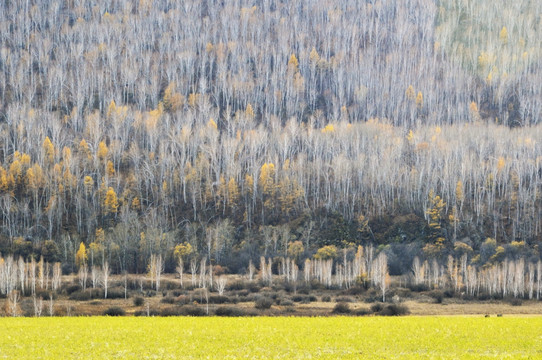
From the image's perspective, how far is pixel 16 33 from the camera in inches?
6570

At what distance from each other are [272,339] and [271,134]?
94908mm

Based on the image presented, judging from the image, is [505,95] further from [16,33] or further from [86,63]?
[16,33]

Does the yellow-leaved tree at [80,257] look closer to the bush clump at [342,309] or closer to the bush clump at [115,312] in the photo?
A: the bush clump at [115,312]

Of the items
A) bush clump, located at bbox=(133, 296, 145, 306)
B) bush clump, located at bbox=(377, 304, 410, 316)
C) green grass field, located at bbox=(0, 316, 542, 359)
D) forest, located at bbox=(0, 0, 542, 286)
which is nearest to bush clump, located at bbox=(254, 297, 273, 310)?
bush clump, located at bbox=(377, 304, 410, 316)

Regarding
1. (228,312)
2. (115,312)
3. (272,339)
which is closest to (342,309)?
(228,312)

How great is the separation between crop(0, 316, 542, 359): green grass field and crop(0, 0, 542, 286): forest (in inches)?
1702

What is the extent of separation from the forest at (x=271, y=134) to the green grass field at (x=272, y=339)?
43.2 m

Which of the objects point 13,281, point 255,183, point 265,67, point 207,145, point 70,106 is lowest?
point 13,281

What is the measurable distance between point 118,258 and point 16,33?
352ft

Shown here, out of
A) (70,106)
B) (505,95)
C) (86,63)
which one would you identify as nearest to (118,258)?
(70,106)

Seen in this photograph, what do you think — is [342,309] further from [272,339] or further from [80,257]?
[80,257]

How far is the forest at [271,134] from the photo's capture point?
3514 inches

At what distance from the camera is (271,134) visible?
122 metres

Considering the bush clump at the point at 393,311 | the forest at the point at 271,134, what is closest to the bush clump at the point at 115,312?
the bush clump at the point at 393,311
